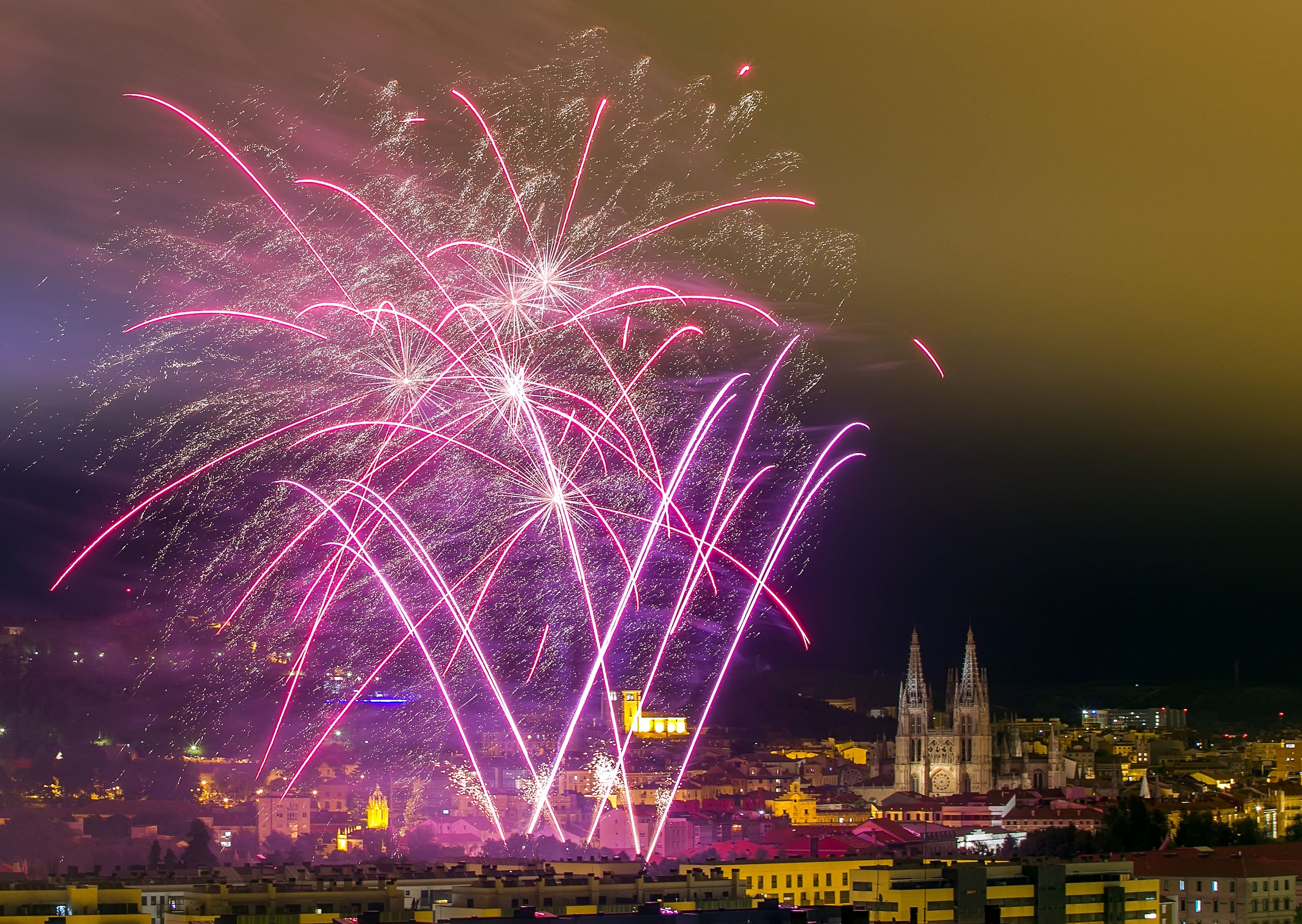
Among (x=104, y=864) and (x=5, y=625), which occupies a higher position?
(x=5, y=625)

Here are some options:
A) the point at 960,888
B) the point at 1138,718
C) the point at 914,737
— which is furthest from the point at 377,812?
the point at 1138,718

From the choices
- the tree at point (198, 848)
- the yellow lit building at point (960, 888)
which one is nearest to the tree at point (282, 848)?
the tree at point (198, 848)

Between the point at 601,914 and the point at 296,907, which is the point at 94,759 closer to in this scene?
the point at 296,907

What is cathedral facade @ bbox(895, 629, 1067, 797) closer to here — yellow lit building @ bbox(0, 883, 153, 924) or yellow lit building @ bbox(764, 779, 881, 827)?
yellow lit building @ bbox(764, 779, 881, 827)

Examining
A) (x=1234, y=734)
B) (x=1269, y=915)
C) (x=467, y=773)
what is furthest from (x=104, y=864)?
(x=1234, y=734)

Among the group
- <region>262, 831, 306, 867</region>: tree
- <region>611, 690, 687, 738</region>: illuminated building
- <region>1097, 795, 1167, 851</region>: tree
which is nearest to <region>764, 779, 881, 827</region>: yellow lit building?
<region>611, 690, 687, 738</region>: illuminated building

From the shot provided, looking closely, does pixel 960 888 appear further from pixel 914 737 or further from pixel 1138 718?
pixel 1138 718
